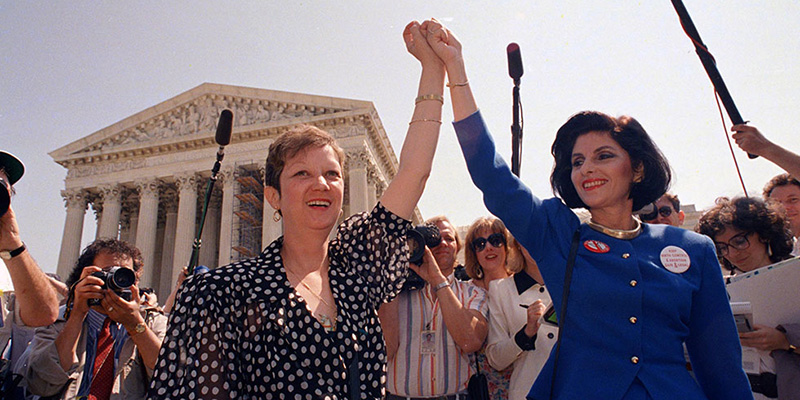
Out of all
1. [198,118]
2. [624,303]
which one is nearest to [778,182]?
[624,303]

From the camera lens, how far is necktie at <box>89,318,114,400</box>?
3.55 m

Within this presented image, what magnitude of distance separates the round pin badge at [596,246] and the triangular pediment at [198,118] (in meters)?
26.3

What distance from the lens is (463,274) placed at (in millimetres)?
5711

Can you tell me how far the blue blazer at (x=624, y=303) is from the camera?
1.77m

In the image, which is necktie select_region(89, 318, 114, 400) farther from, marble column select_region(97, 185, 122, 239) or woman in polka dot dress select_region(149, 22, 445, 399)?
marble column select_region(97, 185, 122, 239)

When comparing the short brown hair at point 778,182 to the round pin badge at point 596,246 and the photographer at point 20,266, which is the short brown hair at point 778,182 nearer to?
the round pin badge at point 596,246

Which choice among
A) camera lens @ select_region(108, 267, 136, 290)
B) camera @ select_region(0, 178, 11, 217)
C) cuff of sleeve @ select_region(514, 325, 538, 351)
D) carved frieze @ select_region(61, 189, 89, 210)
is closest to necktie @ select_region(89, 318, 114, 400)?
camera lens @ select_region(108, 267, 136, 290)

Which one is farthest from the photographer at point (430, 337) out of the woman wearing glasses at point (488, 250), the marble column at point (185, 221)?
the marble column at point (185, 221)

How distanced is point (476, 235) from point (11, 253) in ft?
11.7

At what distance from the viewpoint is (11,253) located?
2.52 metres

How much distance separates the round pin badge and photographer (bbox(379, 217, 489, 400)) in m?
1.82

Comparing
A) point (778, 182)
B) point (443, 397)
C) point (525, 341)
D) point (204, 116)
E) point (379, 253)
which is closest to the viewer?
point (379, 253)

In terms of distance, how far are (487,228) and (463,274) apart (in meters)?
1.25

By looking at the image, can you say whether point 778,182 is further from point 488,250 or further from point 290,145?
point 290,145
